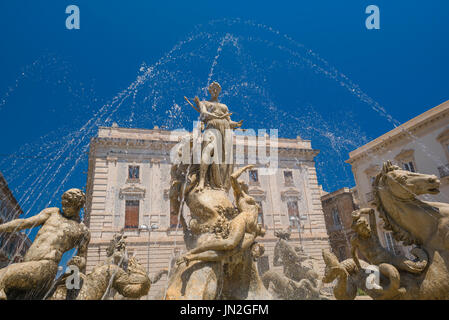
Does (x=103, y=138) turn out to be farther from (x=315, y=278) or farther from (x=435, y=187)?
(x=435, y=187)

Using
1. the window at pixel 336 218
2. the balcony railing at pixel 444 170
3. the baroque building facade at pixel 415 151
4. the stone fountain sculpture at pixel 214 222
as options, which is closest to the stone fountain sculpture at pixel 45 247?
the stone fountain sculpture at pixel 214 222

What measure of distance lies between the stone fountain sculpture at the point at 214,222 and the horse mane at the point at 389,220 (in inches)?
62.0

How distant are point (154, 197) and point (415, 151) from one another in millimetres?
19094

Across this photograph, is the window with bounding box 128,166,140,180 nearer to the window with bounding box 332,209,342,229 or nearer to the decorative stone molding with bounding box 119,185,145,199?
the decorative stone molding with bounding box 119,185,145,199

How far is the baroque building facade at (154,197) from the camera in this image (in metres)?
20.8

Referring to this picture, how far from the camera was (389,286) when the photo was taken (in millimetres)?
2955

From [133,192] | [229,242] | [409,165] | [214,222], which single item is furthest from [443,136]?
[133,192]

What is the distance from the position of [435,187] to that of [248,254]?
7.61 feet

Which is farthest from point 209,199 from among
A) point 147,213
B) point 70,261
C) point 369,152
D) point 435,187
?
point 369,152

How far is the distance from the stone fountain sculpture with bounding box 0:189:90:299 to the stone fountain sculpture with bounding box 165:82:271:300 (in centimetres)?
115

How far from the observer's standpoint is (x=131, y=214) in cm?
2173

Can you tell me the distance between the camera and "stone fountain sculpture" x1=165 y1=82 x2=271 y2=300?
133 inches

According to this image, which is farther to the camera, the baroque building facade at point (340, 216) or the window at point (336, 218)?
the window at point (336, 218)

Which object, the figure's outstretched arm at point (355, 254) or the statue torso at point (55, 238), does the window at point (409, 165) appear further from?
the statue torso at point (55, 238)
